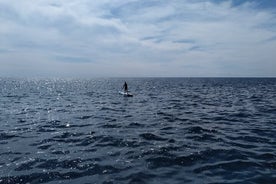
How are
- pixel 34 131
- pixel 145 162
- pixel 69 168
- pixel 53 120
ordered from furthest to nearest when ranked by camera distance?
pixel 53 120 < pixel 34 131 < pixel 145 162 < pixel 69 168

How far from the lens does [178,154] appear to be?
1488 cm

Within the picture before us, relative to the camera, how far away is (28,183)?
11.1 metres

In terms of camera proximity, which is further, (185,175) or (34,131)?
(34,131)

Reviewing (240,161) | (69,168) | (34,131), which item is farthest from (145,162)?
(34,131)

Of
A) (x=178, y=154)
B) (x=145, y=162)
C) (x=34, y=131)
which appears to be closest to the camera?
(x=145, y=162)

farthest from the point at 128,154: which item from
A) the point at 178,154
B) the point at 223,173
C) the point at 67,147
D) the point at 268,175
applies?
the point at 268,175

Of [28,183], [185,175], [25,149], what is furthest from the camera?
[25,149]

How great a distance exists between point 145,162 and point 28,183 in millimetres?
5292

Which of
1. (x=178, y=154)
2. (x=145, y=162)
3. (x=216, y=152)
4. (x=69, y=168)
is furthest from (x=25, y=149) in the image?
(x=216, y=152)

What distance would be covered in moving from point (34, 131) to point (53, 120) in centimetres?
542

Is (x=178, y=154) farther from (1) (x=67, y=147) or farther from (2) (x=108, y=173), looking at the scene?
(1) (x=67, y=147)

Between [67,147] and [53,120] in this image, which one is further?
[53,120]

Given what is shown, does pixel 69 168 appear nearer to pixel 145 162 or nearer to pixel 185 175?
pixel 145 162

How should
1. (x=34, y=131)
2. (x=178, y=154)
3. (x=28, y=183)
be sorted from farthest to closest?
(x=34, y=131)
(x=178, y=154)
(x=28, y=183)
